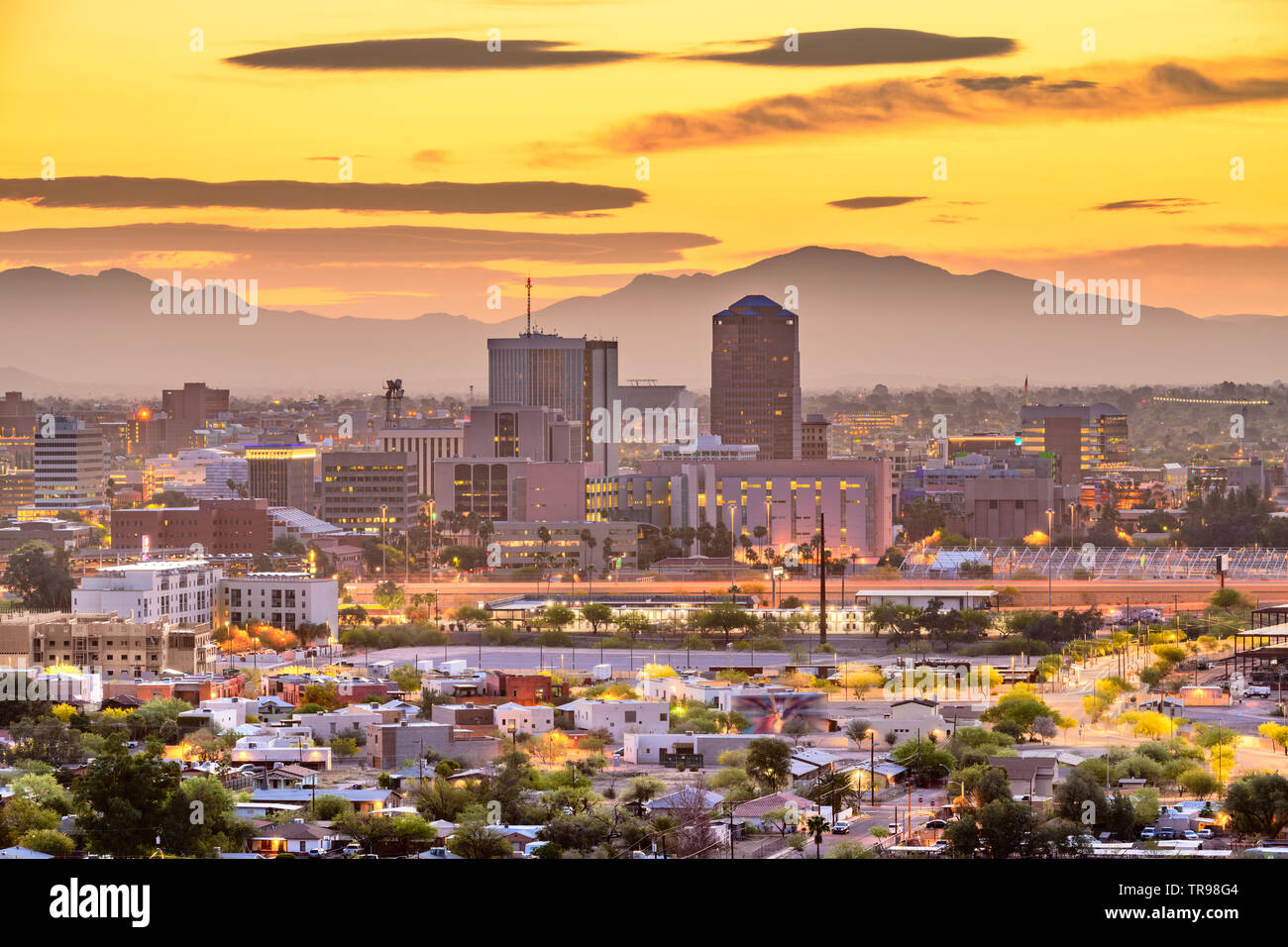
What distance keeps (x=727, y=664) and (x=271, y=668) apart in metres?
3.77

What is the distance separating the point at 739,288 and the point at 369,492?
8174 mm

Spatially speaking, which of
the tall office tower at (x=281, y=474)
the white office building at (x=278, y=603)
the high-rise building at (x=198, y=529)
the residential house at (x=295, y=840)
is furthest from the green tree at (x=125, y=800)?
the tall office tower at (x=281, y=474)

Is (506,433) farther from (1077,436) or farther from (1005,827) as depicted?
(1005,827)

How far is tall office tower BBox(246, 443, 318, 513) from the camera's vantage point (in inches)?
1462

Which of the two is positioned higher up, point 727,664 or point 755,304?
point 755,304

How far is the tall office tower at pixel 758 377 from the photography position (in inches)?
1833

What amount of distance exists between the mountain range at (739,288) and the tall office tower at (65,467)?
153 centimetres

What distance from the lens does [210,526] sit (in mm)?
28156

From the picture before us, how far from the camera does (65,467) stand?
124 ft

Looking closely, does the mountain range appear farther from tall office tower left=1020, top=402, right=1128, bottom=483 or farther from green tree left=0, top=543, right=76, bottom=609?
tall office tower left=1020, top=402, right=1128, bottom=483

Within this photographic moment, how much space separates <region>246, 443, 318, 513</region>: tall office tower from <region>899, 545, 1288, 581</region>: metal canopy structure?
15.0 metres

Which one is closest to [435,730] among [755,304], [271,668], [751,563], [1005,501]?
[271,668]
